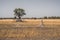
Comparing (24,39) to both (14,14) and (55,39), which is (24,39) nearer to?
(55,39)

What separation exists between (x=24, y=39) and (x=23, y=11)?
6975 cm

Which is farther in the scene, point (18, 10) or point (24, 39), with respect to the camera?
point (18, 10)

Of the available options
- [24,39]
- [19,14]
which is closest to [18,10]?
[19,14]

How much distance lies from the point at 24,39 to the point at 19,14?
224 feet

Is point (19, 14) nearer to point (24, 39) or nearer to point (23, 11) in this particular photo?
point (23, 11)

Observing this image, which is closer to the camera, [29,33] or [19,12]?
[29,33]

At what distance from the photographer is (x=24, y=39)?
14.2 meters

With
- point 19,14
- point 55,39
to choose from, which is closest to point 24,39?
point 55,39

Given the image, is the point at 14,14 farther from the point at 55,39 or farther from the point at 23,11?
the point at 55,39

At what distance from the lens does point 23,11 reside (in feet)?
275

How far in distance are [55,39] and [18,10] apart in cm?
6978

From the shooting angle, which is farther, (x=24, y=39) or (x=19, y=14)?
(x=19, y=14)

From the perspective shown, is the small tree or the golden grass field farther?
the small tree

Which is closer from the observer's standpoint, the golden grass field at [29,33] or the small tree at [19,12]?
the golden grass field at [29,33]
